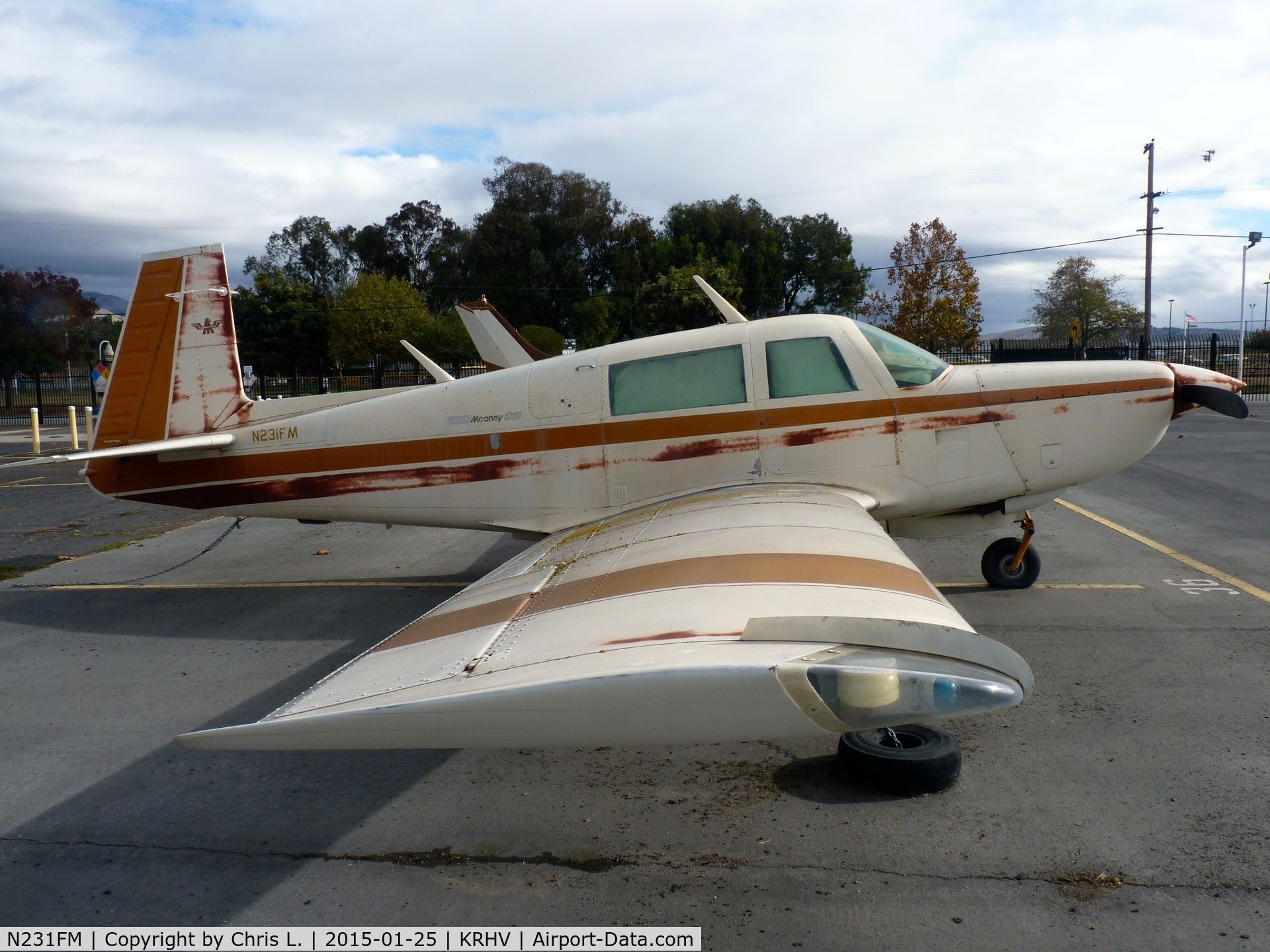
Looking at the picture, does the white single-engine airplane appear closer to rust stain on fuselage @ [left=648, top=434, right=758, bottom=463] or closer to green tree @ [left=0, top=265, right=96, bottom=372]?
rust stain on fuselage @ [left=648, top=434, right=758, bottom=463]

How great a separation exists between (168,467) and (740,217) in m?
59.0

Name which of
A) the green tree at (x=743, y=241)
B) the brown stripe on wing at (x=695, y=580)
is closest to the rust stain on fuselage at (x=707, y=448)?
the brown stripe on wing at (x=695, y=580)

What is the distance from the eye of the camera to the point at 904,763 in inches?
147

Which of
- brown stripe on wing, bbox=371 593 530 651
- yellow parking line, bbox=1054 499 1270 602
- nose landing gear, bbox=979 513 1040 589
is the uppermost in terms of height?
brown stripe on wing, bbox=371 593 530 651

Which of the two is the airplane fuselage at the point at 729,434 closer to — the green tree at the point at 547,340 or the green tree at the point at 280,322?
the green tree at the point at 547,340

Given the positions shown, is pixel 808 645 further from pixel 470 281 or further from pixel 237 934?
pixel 470 281

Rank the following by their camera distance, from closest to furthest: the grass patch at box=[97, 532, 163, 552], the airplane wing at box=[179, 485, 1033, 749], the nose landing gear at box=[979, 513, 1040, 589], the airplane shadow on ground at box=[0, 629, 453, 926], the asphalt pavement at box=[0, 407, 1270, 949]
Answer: the airplane wing at box=[179, 485, 1033, 749] → the asphalt pavement at box=[0, 407, 1270, 949] → the airplane shadow on ground at box=[0, 629, 453, 926] → the nose landing gear at box=[979, 513, 1040, 589] → the grass patch at box=[97, 532, 163, 552]

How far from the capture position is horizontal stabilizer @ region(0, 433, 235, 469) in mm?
6520

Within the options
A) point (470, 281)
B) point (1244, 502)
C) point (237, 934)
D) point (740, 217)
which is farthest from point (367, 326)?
point (237, 934)

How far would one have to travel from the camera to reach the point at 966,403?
6078 millimetres

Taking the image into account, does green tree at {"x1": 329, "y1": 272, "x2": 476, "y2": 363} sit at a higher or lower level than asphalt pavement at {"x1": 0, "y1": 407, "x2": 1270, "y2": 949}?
higher

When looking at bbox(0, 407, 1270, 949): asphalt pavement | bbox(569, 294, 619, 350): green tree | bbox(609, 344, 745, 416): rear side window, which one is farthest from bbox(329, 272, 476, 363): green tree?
bbox(0, 407, 1270, 949): asphalt pavement

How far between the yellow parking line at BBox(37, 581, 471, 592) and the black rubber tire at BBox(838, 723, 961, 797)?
4.62 m

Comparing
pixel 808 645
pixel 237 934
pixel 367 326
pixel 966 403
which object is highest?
pixel 367 326
